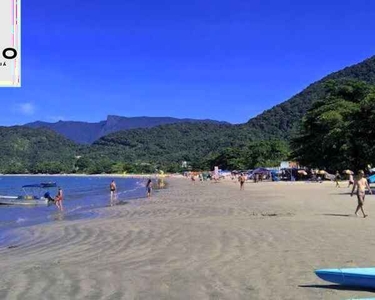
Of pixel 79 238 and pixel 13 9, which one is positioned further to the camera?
pixel 79 238

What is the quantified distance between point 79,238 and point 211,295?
10.2 m

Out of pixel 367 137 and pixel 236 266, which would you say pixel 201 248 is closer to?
pixel 236 266

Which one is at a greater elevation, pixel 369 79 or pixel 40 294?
pixel 369 79

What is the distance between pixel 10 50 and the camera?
311 cm

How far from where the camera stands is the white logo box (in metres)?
3.06

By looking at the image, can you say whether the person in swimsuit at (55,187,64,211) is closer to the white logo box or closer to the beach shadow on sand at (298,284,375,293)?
the beach shadow on sand at (298,284,375,293)

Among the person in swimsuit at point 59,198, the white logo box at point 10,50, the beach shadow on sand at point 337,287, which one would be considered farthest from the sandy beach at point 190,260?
the person in swimsuit at point 59,198

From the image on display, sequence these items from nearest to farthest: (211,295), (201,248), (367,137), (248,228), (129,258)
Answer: (211,295)
(129,258)
(201,248)
(248,228)
(367,137)

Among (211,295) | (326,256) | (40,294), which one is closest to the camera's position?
(211,295)

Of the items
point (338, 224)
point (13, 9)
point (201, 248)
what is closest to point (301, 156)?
point (338, 224)

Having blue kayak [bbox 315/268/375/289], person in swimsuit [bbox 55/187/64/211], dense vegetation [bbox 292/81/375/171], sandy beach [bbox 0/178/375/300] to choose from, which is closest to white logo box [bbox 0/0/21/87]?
→ sandy beach [bbox 0/178/375/300]

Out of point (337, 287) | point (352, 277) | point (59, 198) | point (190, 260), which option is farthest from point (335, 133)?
point (352, 277)

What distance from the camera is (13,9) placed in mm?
3004

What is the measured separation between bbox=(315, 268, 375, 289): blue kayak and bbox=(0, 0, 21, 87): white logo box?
18.6ft
